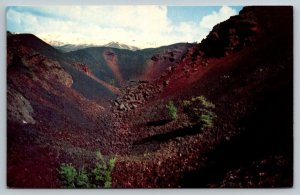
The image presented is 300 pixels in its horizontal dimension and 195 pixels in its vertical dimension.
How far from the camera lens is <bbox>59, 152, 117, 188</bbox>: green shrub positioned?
263 cm

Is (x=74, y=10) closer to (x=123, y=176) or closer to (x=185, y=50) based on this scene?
(x=185, y=50)

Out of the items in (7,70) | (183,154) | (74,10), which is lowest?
(183,154)

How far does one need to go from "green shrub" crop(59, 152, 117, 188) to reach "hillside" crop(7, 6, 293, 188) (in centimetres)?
4

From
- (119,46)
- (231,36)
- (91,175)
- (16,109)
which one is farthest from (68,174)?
(231,36)

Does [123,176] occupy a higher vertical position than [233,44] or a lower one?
lower

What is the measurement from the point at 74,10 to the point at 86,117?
0.61 m

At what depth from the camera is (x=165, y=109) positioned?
2.65 m

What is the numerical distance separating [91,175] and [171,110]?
583mm

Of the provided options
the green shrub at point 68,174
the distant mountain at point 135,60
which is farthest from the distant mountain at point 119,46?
the green shrub at point 68,174

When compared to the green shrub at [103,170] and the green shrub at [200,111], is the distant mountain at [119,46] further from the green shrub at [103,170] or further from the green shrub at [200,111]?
the green shrub at [103,170]

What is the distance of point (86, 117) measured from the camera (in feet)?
8.69

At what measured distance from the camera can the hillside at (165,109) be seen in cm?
257

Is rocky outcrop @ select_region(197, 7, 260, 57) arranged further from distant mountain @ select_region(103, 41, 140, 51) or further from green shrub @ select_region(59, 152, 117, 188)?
green shrub @ select_region(59, 152, 117, 188)

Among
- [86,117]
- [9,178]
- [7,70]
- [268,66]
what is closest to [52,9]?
[7,70]
